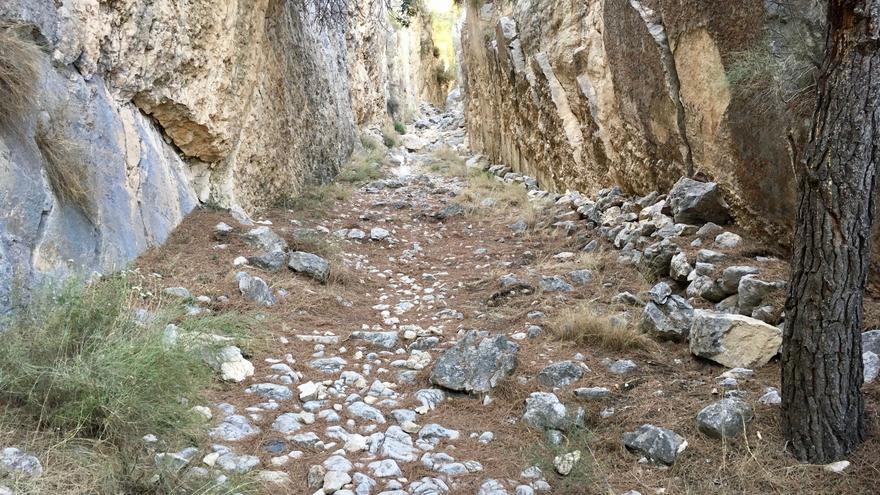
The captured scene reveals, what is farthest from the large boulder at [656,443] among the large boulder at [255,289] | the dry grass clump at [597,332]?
the large boulder at [255,289]

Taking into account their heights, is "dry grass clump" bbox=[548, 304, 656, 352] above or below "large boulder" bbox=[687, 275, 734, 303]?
below

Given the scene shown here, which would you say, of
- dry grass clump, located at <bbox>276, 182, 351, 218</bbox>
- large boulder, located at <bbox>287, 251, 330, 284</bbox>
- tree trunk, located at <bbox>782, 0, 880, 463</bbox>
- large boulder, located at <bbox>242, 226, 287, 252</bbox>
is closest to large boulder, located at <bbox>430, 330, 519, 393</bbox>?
tree trunk, located at <bbox>782, 0, 880, 463</bbox>

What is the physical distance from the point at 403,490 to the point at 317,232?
16.9 ft

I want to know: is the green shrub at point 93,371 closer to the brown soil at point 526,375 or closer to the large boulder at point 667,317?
the brown soil at point 526,375

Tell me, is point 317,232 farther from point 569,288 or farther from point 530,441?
point 530,441

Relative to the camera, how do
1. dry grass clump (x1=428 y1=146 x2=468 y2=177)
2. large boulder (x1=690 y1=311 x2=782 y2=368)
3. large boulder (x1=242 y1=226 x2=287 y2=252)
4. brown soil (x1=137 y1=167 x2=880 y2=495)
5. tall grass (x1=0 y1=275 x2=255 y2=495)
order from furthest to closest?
dry grass clump (x1=428 y1=146 x2=468 y2=177) < large boulder (x1=242 y1=226 x2=287 y2=252) < large boulder (x1=690 y1=311 x2=782 y2=368) < brown soil (x1=137 y1=167 x2=880 y2=495) < tall grass (x1=0 y1=275 x2=255 y2=495)

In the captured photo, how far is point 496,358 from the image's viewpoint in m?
3.91

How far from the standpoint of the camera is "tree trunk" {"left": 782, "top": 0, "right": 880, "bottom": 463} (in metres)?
2.58

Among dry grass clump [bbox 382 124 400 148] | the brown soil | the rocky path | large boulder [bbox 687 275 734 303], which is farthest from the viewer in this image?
dry grass clump [bbox 382 124 400 148]

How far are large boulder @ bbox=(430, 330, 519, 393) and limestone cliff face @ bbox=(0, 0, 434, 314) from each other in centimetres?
254

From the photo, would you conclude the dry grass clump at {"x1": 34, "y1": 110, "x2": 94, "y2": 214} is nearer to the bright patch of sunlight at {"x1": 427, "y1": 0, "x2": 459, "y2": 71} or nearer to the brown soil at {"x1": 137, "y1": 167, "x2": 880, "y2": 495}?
the brown soil at {"x1": 137, "y1": 167, "x2": 880, "y2": 495}

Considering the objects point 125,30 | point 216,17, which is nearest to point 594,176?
point 216,17

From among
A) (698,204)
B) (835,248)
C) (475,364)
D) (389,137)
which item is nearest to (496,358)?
(475,364)

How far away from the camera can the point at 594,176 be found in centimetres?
852
